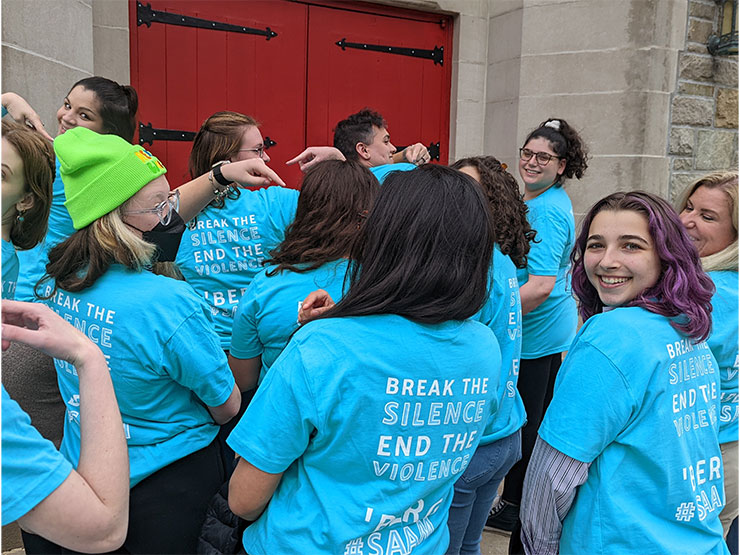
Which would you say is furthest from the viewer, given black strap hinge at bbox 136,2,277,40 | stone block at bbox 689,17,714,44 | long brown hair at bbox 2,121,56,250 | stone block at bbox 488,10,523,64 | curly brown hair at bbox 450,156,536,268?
stone block at bbox 488,10,523,64

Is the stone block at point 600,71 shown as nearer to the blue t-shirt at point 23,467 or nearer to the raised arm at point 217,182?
the raised arm at point 217,182

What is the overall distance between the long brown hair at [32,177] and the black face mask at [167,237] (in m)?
0.32

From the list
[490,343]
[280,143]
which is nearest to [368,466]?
[490,343]

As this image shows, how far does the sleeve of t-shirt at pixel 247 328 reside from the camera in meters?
2.16

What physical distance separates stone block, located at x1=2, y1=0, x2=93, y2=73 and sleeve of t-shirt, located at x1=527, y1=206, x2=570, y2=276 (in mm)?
2718

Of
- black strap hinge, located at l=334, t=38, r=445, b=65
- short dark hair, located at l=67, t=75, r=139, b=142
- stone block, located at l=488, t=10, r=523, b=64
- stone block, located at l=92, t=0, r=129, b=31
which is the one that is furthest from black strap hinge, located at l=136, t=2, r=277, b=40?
stone block, located at l=488, t=10, r=523, b=64

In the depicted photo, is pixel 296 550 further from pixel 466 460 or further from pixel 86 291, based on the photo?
pixel 86 291

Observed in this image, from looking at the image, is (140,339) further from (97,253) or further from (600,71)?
(600,71)

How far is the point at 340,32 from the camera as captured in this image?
5.33 meters

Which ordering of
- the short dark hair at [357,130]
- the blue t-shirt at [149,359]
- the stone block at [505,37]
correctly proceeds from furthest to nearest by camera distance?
1. the stone block at [505,37]
2. the short dark hair at [357,130]
3. the blue t-shirt at [149,359]

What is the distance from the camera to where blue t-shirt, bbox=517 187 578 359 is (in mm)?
3248

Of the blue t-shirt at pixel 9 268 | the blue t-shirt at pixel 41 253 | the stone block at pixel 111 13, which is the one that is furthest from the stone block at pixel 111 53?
the blue t-shirt at pixel 9 268

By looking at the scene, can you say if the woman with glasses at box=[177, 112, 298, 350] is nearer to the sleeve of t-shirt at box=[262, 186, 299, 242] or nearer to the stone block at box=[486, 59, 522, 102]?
the sleeve of t-shirt at box=[262, 186, 299, 242]

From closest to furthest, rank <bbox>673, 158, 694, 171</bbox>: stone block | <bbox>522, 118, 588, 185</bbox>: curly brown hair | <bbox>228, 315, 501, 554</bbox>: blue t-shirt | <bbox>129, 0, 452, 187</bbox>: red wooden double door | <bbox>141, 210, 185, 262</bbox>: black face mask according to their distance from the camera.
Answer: <bbox>228, 315, 501, 554</bbox>: blue t-shirt → <bbox>141, 210, 185, 262</bbox>: black face mask → <bbox>522, 118, 588, 185</bbox>: curly brown hair → <bbox>129, 0, 452, 187</bbox>: red wooden double door → <bbox>673, 158, 694, 171</bbox>: stone block
